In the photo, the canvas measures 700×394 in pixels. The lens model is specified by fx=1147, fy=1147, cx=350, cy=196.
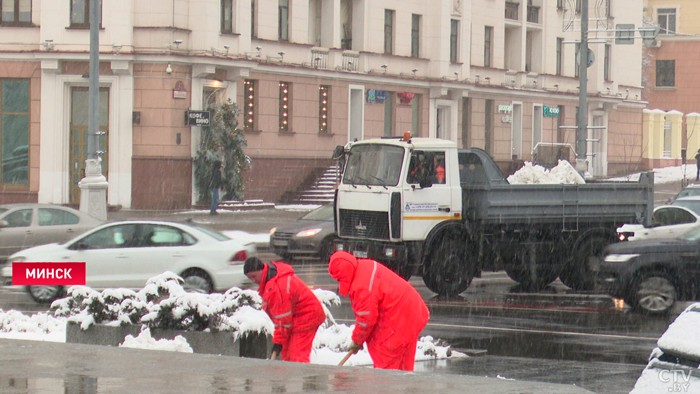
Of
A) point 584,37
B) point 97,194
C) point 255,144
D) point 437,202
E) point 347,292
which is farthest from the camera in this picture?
point 255,144

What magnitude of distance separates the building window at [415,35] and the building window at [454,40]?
198 centimetres

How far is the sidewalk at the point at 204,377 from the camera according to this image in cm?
787

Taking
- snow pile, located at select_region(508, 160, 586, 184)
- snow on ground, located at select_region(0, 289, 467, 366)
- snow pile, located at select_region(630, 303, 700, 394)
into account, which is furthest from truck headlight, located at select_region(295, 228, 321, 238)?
snow pile, located at select_region(630, 303, 700, 394)

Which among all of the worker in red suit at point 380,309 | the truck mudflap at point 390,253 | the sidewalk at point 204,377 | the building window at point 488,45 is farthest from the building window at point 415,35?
the worker in red suit at point 380,309

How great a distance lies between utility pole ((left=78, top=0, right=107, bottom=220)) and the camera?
25594mm

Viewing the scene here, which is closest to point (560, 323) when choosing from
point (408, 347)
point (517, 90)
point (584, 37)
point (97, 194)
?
point (408, 347)

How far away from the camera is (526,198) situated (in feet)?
63.4

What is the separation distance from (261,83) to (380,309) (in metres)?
32.2

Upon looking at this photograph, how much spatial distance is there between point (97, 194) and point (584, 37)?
14889 millimetres

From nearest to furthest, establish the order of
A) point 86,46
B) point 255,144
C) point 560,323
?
point 560,323, point 86,46, point 255,144

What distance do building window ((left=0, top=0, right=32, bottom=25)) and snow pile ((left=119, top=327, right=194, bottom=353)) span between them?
2816cm

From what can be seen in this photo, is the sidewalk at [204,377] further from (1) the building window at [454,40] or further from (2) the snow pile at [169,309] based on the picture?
(1) the building window at [454,40]

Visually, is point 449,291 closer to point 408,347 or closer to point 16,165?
point 408,347

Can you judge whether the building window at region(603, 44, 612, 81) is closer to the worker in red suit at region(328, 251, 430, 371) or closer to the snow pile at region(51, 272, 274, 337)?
the snow pile at region(51, 272, 274, 337)
